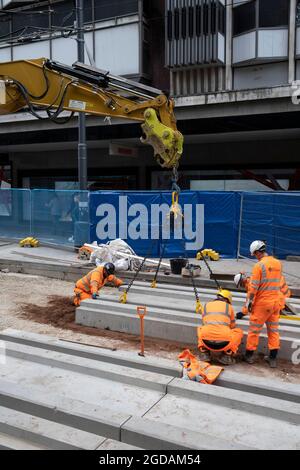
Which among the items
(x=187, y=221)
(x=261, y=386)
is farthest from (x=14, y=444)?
(x=187, y=221)

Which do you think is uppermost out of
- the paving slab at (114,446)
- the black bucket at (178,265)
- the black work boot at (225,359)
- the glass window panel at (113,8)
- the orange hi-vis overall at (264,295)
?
the glass window panel at (113,8)

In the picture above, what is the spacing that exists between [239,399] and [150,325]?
320cm

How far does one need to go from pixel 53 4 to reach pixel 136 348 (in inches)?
670

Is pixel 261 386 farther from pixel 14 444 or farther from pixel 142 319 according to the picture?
pixel 14 444

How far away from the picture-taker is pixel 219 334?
22.3 feet

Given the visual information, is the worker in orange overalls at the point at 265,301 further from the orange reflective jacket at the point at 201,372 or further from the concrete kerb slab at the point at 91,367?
the concrete kerb slab at the point at 91,367

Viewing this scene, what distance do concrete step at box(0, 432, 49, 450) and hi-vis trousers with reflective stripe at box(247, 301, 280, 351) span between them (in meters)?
3.52

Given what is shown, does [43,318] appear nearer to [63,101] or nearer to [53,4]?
[63,101]

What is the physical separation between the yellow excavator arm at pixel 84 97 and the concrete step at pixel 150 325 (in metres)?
2.73

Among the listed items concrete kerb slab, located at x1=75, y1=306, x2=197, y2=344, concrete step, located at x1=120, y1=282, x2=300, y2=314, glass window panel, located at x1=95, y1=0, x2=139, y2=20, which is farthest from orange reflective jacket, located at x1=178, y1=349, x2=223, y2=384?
glass window panel, located at x1=95, y1=0, x2=139, y2=20

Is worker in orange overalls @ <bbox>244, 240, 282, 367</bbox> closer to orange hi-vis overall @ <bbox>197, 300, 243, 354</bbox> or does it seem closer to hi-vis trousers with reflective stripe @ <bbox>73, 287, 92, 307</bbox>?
orange hi-vis overall @ <bbox>197, 300, 243, 354</bbox>

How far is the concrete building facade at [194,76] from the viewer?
16000mm

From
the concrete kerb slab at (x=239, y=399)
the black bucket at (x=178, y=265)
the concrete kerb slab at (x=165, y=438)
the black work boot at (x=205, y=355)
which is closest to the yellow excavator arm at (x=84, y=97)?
the black work boot at (x=205, y=355)

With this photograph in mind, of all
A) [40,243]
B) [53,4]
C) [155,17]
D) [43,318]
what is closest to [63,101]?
[43,318]
